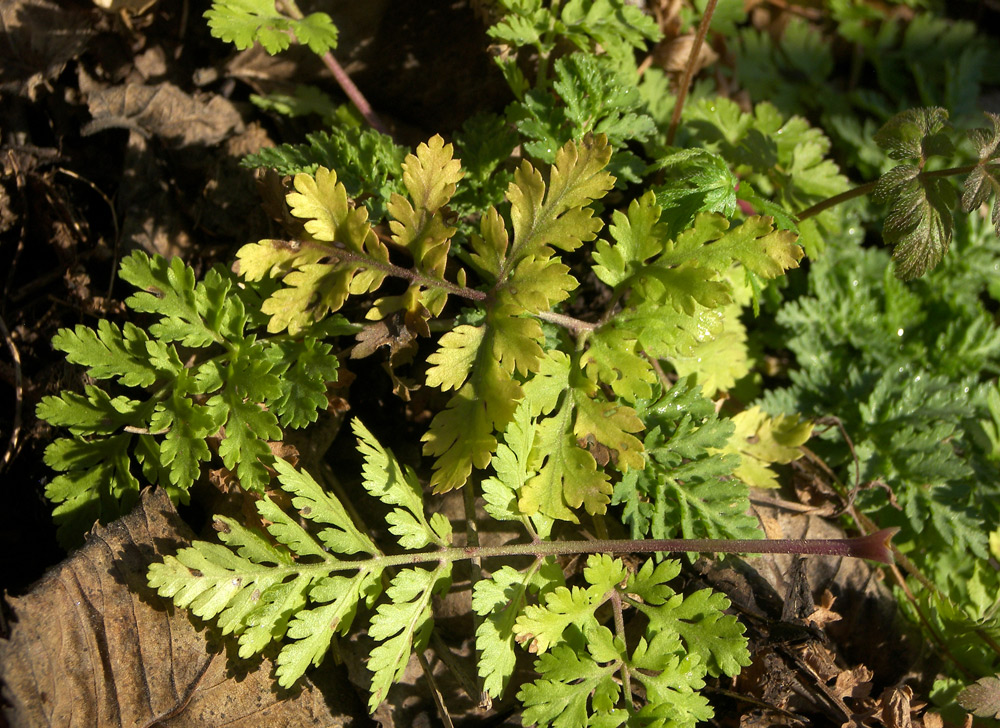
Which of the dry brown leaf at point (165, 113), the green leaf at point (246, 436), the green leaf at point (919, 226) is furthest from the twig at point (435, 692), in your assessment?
the dry brown leaf at point (165, 113)

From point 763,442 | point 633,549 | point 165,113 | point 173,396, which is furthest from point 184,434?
point 763,442

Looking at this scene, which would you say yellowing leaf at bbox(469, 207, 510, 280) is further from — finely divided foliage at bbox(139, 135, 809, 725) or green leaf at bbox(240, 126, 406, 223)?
green leaf at bbox(240, 126, 406, 223)

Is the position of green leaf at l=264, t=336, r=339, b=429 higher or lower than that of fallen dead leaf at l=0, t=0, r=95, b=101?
lower

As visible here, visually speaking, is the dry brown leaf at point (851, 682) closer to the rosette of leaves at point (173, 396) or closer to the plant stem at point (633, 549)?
the plant stem at point (633, 549)

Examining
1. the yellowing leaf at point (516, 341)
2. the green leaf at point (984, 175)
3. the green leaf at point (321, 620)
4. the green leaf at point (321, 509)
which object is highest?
the green leaf at point (984, 175)

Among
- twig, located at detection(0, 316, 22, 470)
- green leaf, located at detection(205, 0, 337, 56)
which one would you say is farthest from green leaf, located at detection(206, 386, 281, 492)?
green leaf, located at detection(205, 0, 337, 56)

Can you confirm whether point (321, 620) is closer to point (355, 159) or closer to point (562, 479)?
point (562, 479)
